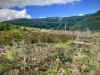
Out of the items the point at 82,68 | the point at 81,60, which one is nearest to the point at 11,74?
the point at 82,68

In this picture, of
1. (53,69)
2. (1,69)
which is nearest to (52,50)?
(53,69)

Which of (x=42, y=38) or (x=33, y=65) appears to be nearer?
(x=33, y=65)

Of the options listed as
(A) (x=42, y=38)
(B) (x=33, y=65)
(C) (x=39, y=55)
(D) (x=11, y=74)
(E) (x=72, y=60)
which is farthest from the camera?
(A) (x=42, y=38)

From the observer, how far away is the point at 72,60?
5.99 metres

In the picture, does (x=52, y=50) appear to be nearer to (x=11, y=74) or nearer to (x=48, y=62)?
(x=48, y=62)

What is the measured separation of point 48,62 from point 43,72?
77 cm

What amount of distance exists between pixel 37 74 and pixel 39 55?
169 centimetres

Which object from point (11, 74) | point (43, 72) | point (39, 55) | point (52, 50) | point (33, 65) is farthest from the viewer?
point (52, 50)

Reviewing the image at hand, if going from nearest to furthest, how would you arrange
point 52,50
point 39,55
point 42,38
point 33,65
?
point 33,65 → point 39,55 → point 52,50 → point 42,38

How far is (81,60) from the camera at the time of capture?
6.02 meters

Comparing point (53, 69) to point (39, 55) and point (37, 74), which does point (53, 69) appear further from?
point (39, 55)

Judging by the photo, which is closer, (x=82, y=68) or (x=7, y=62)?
(x=82, y=68)

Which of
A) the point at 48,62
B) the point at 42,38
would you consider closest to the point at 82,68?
the point at 48,62

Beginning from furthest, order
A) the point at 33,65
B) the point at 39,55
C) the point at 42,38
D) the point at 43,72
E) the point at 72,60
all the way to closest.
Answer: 1. the point at 42,38
2. the point at 39,55
3. the point at 72,60
4. the point at 33,65
5. the point at 43,72
